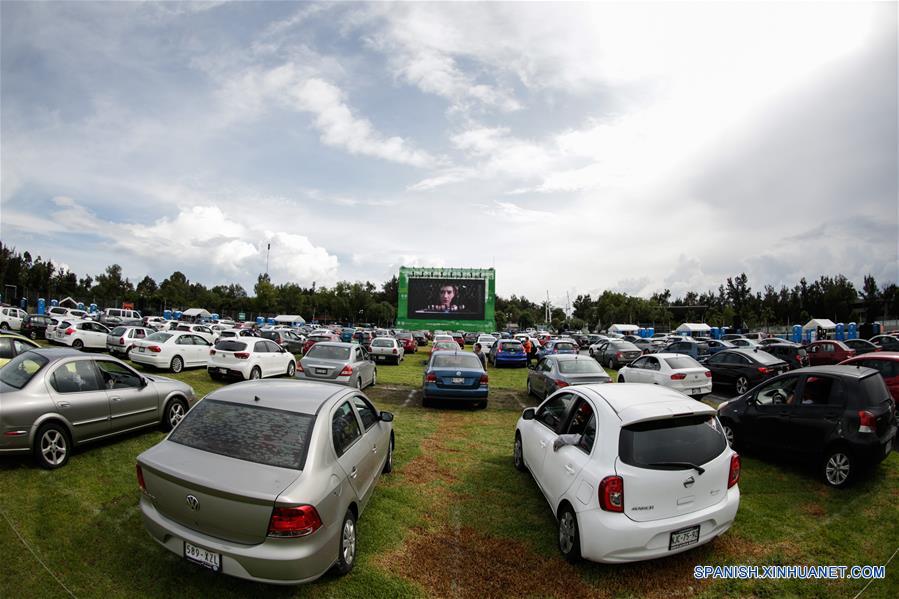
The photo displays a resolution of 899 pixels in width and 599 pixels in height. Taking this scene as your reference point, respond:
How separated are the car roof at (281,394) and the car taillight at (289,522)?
1054mm

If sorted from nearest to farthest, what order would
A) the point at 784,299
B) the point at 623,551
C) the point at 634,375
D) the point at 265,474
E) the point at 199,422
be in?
1. the point at 265,474
2. the point at 623,551
3. the point at 199,422
4. the point at 634,375
5. the point at 784,299

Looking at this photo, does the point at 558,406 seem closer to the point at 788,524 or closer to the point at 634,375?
the point at 788,524

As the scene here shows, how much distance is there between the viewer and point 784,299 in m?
94.1

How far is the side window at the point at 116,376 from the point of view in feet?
23.0

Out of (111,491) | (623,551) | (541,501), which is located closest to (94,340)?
(111,491)

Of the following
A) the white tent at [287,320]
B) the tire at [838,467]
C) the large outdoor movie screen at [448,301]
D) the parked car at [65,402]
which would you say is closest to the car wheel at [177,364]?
the parked car at [65,402]

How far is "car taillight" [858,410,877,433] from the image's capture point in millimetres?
5891

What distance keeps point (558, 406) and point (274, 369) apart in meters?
12.3

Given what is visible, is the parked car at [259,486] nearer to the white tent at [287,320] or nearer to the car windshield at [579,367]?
the car windshield at [579,367]

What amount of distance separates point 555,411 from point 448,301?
47.2 m

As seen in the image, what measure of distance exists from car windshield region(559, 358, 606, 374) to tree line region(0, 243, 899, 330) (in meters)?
71.7

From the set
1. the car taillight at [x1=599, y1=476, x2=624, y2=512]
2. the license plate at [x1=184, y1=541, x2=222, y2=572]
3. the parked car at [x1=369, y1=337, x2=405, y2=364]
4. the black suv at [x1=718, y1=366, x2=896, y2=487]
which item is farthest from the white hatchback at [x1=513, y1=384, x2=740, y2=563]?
the parked car at [x1=369, y1=337, x2=405, y2=364]

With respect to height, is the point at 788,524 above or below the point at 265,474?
below

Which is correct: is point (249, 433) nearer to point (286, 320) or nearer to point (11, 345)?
point (11, 345)
